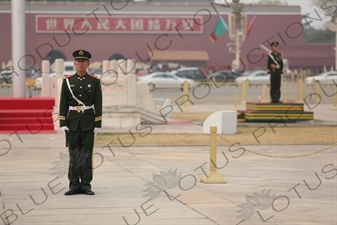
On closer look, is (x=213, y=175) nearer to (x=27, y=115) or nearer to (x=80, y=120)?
(x=80, y=120)

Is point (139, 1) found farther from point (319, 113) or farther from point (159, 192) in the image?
point (159, 192)

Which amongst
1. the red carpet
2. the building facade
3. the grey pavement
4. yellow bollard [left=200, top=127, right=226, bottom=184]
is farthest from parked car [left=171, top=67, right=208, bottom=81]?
yellow bollard [left=200, top=127, right=226, bottom=184]

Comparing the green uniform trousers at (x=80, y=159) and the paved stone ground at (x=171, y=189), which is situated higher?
the green uniform trousers at (x=80, y=159)

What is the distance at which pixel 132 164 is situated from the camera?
16281 millimetres

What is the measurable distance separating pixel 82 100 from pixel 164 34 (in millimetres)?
63385

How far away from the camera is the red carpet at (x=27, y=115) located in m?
23.8

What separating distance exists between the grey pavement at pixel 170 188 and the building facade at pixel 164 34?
5399 centimetres

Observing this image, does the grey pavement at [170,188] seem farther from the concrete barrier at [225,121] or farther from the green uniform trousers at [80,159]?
the concrete barrier at [225,121]

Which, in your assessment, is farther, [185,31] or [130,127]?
[185,31]

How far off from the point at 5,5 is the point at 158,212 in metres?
50.2

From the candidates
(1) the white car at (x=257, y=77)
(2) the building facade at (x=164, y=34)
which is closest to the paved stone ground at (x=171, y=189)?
(1) the white car at (x=257, y=77)

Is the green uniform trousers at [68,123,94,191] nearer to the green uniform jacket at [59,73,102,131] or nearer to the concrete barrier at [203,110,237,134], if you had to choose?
the green uniform jacket at [59,73,102,131]

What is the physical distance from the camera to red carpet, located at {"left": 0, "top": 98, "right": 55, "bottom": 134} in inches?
936

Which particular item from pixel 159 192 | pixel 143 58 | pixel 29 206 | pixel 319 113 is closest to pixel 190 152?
pixel 159 192
